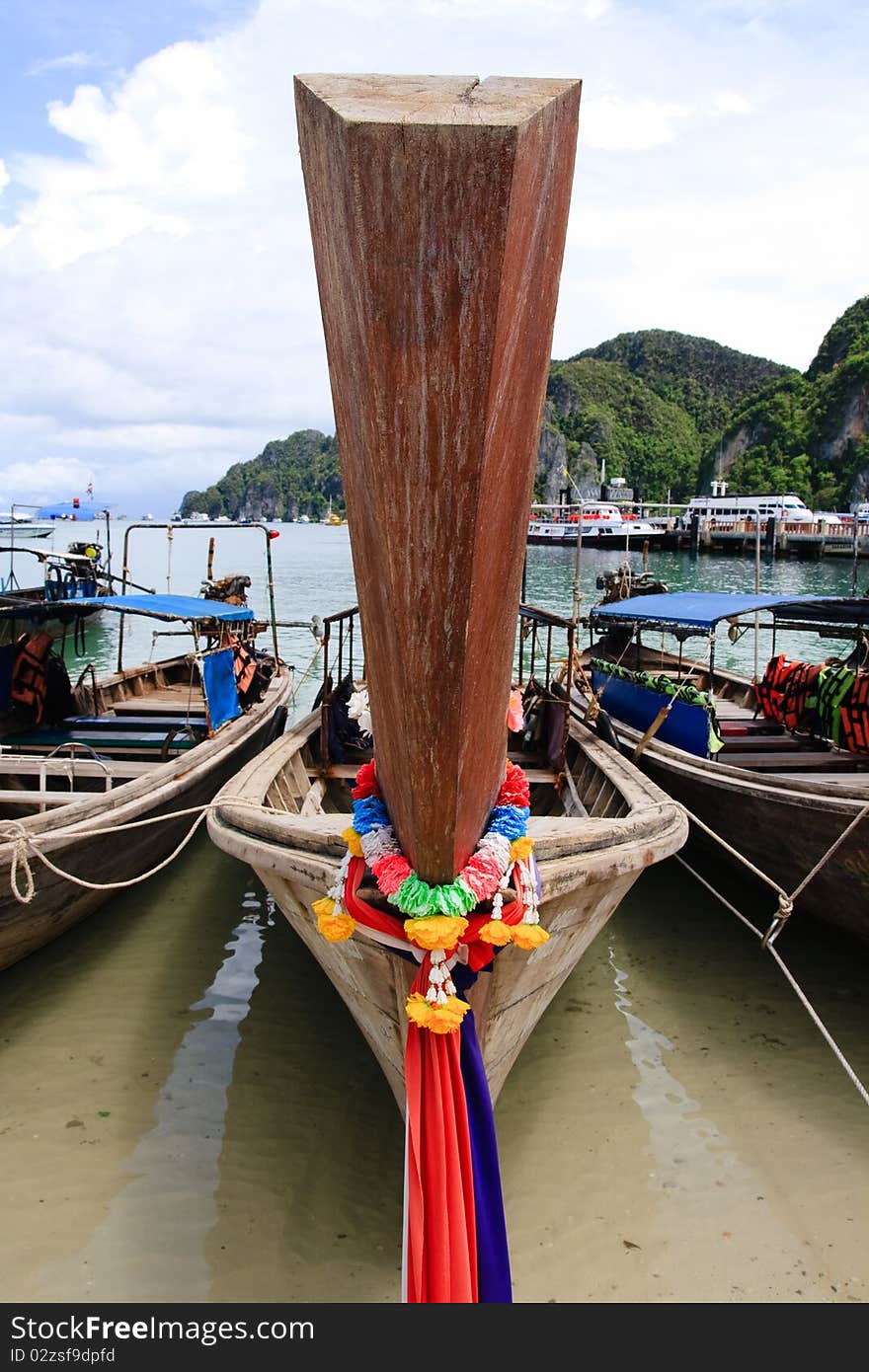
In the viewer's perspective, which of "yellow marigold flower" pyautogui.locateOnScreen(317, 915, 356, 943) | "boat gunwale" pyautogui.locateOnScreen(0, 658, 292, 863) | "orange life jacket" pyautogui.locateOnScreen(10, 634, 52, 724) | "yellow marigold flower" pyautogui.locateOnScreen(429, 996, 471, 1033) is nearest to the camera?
"yellow marigold flower" pyautogui.locateOnScreen(429, 996, 471, 1033)

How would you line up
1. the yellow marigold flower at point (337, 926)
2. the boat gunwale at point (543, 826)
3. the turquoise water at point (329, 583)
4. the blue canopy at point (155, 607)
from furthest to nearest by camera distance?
the turquoise water at point (329, 583) < the blue canopy at point (155, 607) < the boat gunwale at point (543, 826) < the yellow marigold flower at point (337, 926)

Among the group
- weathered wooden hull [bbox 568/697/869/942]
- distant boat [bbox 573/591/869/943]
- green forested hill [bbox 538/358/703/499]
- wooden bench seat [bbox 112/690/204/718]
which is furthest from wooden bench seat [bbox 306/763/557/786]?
green forested hill [bbox 538/358/703/499]

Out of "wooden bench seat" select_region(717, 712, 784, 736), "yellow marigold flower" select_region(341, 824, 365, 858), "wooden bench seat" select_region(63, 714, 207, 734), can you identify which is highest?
"yellow marigold flower" select_region(341, 824, 365, 858)

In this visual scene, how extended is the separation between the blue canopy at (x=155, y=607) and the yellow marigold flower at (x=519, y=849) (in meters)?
5.48

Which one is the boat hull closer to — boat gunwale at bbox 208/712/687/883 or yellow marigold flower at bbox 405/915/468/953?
boat gunwale at bbox 208/712/687/883

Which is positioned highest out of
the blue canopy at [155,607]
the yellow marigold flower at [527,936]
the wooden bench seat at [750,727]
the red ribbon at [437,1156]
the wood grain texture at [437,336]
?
the wood grain texture at [437,336]

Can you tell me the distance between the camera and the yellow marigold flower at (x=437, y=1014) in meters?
2.74

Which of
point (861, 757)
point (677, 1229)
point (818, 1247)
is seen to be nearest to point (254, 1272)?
point (677, 1229)

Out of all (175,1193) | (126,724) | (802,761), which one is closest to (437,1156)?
(175,1193)

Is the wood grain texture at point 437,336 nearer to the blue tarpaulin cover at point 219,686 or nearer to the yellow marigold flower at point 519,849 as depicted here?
the yellow marigold flower at point 519,849

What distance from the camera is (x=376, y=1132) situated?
4.39m

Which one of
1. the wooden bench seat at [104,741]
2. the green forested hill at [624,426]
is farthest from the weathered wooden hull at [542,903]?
the green forested hill at [624,426]

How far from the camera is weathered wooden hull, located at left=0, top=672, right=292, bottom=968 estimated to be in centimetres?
500

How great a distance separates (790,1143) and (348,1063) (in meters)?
2.51
